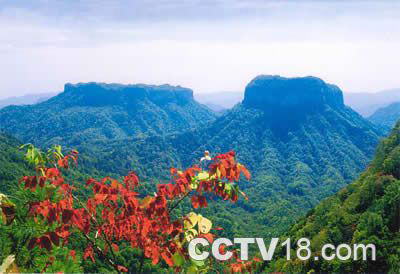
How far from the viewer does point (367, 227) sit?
104 ft

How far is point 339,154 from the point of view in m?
174

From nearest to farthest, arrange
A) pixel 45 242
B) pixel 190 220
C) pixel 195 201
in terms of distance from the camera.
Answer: pixel 45 242
pixel 195 201
pixel 190 220

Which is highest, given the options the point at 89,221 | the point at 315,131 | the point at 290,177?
the point at 89,221

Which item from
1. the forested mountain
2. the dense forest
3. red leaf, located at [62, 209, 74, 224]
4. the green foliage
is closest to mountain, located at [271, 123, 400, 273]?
the dense forest

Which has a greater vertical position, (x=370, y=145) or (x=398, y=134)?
(x=398, y=134)

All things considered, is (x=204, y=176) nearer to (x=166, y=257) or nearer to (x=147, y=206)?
(x=147, y=206)

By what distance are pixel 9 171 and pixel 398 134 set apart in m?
63.1

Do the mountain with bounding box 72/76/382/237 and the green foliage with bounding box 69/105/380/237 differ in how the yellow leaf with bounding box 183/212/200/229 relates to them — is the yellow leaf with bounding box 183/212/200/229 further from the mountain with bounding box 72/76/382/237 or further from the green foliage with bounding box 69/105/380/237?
the mountain with bounding box 72/76/382/237

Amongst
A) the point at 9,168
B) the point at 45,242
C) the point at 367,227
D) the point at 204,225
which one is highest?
the point at 45,242

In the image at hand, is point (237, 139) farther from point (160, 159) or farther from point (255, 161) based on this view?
point (160, 159)

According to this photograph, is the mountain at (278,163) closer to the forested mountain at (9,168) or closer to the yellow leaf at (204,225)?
the forested mountain at (9,168)

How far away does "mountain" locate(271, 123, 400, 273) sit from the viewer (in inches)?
1038

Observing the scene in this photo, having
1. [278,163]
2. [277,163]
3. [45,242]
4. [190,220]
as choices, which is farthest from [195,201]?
[278,163]

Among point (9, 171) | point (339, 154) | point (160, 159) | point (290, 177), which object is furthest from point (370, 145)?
point (9, 171)
